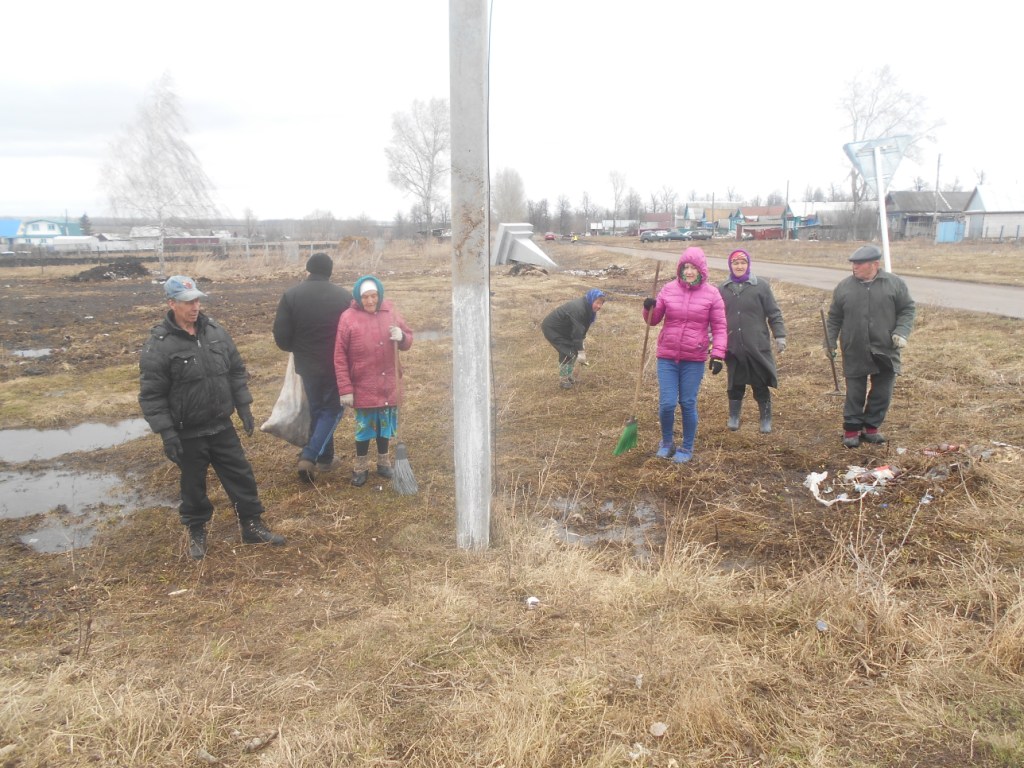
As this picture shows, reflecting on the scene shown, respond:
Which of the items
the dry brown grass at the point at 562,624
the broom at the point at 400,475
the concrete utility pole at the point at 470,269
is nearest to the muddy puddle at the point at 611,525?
the dry brown grass at the point at 562,624

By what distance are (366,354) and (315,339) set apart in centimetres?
51

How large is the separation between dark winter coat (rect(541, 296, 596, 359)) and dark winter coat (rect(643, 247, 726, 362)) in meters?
2.74

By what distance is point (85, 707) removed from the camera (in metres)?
2.61

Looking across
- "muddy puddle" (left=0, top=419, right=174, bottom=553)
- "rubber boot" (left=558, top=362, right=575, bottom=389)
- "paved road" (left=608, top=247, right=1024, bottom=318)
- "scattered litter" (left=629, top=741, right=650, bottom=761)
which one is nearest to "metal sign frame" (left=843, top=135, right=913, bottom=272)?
"rubber boot" (left=558, top=362, right=575, bottom=389)

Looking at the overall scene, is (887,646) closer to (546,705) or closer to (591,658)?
(591,658)

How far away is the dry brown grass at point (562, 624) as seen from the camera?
2.47 m

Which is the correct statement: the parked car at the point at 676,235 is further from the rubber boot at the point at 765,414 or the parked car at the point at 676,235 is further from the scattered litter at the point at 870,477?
the scattered litter at the point at 870,477

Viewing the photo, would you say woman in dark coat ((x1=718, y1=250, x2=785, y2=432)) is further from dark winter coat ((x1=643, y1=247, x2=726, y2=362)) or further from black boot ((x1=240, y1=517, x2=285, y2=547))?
black boot ((x1=240, y1=517, x2=285, y2=547))

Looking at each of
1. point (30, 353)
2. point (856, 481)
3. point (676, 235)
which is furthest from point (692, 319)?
point (676, 235)

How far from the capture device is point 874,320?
5387mm

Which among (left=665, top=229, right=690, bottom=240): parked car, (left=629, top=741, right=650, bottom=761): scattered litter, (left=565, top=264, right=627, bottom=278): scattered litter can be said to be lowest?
(left=629, top=741, right=650, bottom=761): scattered litter

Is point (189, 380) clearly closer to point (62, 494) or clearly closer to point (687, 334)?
point (62, 494)

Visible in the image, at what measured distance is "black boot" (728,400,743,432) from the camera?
625 centimetres

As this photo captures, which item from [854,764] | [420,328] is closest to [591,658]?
[854,764]
